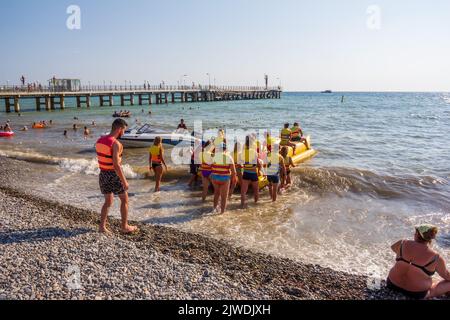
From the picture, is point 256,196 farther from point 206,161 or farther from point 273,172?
point 206,161

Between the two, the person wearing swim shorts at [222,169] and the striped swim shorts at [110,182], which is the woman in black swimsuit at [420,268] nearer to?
the person wearing swim shorts at [222,169]

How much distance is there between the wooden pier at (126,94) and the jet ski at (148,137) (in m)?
30.5

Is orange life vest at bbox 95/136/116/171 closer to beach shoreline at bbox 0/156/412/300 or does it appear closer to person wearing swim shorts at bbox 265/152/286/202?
beach shoreline at bbox 0/156/412/300

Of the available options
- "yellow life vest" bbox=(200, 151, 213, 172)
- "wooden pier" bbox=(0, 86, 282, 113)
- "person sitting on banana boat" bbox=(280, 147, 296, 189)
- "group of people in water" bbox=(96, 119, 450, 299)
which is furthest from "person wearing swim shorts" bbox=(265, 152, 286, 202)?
Answer: "wooden pier" bbox=(0, 86, 282, 113)

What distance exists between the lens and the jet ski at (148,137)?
52.0ft

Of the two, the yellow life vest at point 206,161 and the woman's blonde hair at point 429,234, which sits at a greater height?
the yellow life vest at point 206,161

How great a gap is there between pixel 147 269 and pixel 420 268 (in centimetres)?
317

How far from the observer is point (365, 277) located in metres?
4.92

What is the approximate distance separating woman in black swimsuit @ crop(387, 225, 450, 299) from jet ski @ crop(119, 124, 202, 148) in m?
12.1

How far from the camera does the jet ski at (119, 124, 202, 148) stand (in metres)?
15.8

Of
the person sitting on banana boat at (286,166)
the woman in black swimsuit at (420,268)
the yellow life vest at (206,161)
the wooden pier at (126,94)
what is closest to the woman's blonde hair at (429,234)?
the woman in black swimsuit at (420,268)

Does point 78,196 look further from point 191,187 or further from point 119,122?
point 119,122
